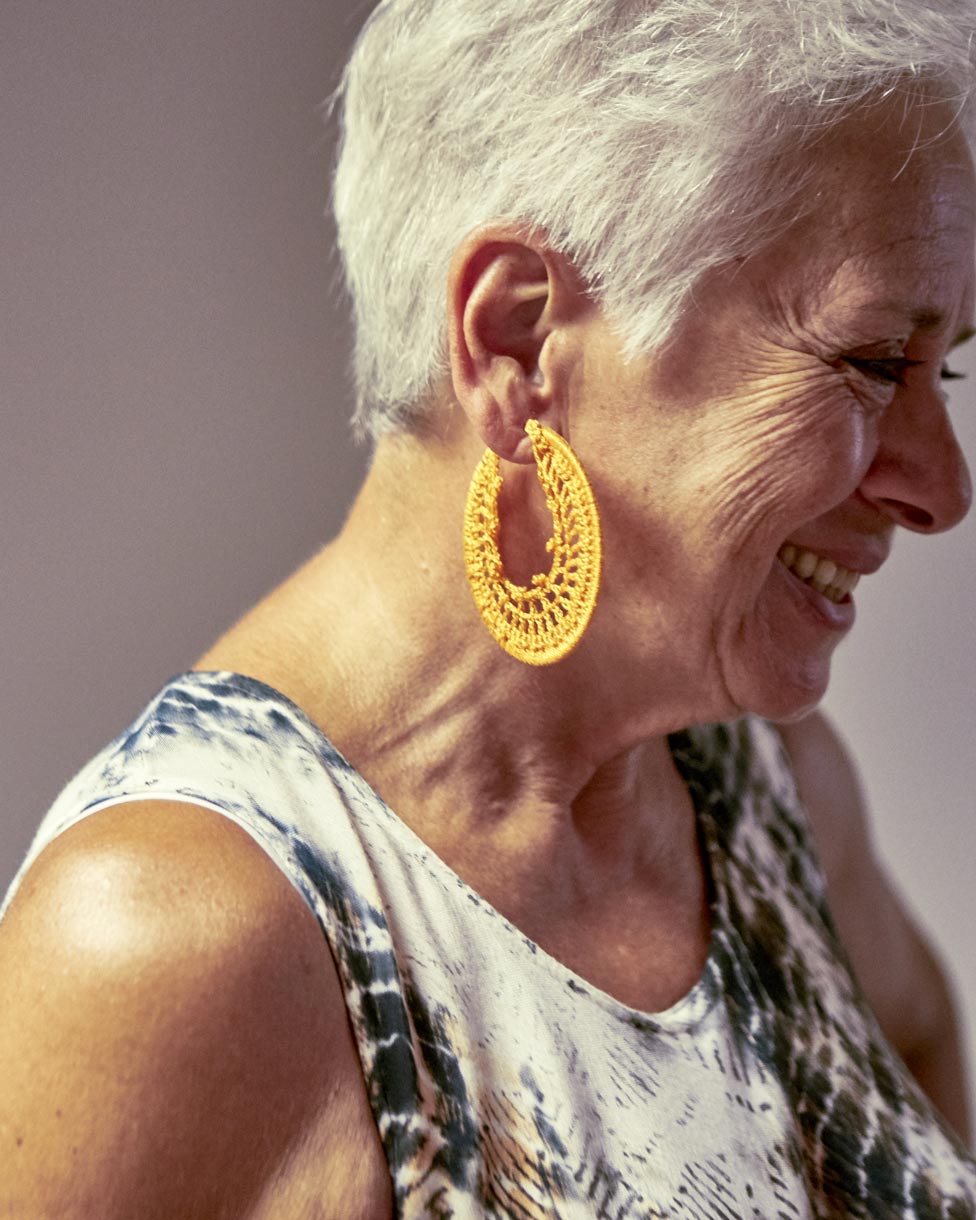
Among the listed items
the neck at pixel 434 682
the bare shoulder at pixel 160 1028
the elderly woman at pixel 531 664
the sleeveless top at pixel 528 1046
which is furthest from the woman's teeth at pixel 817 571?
the bare shoulder at pixel 160 1028

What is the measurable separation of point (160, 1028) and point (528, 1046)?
0.88 feet

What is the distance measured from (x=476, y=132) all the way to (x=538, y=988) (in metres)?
0.59

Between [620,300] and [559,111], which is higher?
[559,111]

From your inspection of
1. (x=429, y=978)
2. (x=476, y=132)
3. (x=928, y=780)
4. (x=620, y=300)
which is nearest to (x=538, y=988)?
(x=429, y=978)

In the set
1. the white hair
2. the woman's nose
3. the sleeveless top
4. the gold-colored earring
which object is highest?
the white hair

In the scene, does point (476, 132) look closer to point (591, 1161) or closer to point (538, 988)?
point (538, 988)

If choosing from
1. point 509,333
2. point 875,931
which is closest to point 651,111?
point 509,333

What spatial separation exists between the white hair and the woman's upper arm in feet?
1.46

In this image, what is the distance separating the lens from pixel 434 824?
3.31 feet

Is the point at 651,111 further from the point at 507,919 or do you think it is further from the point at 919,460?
the point at 507,919

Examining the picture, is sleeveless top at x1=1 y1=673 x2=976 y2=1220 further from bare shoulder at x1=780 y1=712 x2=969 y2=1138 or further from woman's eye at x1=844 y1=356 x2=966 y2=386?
woman's eye at x1=844 y1=356 x2=966 y2=386

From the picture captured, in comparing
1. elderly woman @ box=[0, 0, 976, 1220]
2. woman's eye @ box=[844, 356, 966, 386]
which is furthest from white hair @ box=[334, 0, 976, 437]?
woman's eye @ box=[844, 356, 966, 386]

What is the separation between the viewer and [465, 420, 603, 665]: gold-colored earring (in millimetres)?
953

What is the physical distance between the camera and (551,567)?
996 mm
